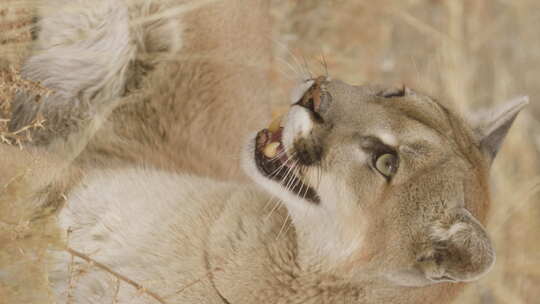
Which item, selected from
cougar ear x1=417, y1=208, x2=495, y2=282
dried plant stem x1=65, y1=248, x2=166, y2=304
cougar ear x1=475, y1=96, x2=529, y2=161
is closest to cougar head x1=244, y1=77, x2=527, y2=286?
cougar ear x1=417, y1=208, x2=495, y2=282

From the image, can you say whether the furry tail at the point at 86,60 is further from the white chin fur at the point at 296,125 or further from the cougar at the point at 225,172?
the white chin fur at the point at 296,125

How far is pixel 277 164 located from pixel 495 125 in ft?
3.15

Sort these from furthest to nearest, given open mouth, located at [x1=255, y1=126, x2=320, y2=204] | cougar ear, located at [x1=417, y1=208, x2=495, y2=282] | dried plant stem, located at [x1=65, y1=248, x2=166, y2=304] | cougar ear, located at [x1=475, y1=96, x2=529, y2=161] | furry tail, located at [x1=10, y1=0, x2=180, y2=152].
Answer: furry tail, located at [x1=10, y1=0, x2=180, y2=152] → cougar ear, located at [x1=475, y1=96, x2=529, y2=161] → open mouth, located at [x1=255, y1=126, x2=320, y2=204] → dried plant stem, located at [x1=65, y1=248, x2=166, y2=304] → cougar ear, located at [x1=417, y1=208, x2=495, y2=282]

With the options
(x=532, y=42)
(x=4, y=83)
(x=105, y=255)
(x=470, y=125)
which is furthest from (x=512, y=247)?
(x=4, y=83)

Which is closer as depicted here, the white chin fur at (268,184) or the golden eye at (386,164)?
the golden eye at (386,164)

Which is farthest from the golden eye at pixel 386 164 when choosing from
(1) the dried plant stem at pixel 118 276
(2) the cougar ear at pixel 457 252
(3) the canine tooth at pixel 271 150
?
(1) the dried plant stem at pixel 118 276

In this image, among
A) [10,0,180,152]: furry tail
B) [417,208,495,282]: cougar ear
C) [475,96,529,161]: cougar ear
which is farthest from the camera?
[10,0,180,152]: furry tail

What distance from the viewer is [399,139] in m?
2.73

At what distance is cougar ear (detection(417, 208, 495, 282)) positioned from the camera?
2.51m

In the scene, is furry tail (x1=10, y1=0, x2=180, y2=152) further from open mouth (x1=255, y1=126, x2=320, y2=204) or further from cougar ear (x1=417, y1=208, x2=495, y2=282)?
cougar ear (x1=417, y1=208, x2=495, y2=282)

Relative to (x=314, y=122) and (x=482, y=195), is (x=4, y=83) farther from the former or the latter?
(x=482, y=195)

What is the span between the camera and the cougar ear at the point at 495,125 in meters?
3.12

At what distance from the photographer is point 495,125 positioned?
3.16 m

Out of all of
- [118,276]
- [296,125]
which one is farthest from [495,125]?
[118,276]
